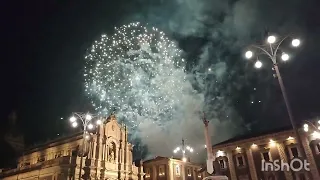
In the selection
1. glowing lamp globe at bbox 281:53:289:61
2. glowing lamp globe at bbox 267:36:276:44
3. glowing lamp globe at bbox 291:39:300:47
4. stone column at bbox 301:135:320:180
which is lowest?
stone column at bbox 301:135:320:180

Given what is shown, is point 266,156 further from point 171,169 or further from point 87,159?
point 87,159

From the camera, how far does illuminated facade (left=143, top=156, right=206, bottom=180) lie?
2213 inches

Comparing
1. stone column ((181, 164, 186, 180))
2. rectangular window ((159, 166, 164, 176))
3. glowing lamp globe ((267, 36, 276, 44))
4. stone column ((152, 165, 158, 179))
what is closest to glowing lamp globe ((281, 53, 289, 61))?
glowing lamp globe ((267, 36, 276, 44))

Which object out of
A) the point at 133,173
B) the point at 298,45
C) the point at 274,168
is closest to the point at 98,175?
the point at 133,173

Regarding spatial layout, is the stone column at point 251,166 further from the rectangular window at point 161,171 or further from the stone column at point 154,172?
the stone column at point 154,172

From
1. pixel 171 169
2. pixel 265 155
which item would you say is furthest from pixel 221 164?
pixel 171 169

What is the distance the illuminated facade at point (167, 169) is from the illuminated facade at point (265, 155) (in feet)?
37.5

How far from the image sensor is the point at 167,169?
56094 mm

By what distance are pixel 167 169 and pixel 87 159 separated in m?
18.5

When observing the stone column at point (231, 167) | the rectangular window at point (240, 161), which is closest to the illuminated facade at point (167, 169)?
the stone column at point (231, 167)

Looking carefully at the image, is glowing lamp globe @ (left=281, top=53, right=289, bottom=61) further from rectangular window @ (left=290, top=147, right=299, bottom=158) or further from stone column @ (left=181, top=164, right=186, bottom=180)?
stone column @ (left=181, top=164, right=186, bottom=180)

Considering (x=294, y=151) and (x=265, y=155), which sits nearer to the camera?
(x=294, y=151)

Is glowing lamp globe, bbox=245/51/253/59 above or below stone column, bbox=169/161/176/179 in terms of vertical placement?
above

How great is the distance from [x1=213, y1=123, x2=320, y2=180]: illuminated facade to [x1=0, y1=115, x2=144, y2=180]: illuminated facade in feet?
67.5
